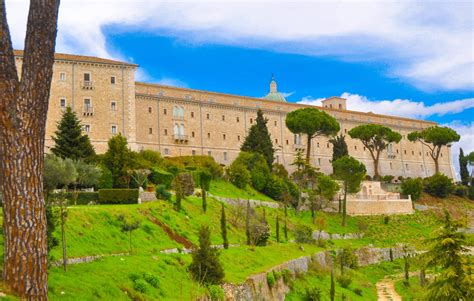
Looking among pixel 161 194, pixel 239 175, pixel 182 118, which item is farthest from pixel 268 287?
pixel 182 118

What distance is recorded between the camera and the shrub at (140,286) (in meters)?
13.9

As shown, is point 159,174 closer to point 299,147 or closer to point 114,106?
point 114,106

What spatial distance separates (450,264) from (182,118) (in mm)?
49131

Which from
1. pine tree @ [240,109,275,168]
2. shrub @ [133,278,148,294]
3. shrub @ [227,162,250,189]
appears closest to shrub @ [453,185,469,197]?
pine tree @ [240,109,275,168]

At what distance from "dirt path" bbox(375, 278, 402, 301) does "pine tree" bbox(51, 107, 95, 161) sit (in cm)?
1932

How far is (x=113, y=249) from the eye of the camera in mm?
19281

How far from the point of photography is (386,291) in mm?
32750

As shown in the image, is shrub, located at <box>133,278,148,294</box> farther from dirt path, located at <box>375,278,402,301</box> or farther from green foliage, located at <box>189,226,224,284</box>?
dirt path, located at <box>375,278,402,301</box>

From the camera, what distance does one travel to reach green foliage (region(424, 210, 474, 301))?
54.9 ft

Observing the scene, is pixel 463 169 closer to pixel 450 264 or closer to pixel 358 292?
pixel 358 292

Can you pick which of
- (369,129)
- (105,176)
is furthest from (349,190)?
(105,176)

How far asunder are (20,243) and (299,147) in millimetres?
67921

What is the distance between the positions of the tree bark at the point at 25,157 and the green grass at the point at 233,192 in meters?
33.9

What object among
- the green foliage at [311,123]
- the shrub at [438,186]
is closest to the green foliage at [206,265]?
the green foliage at [311,123]
